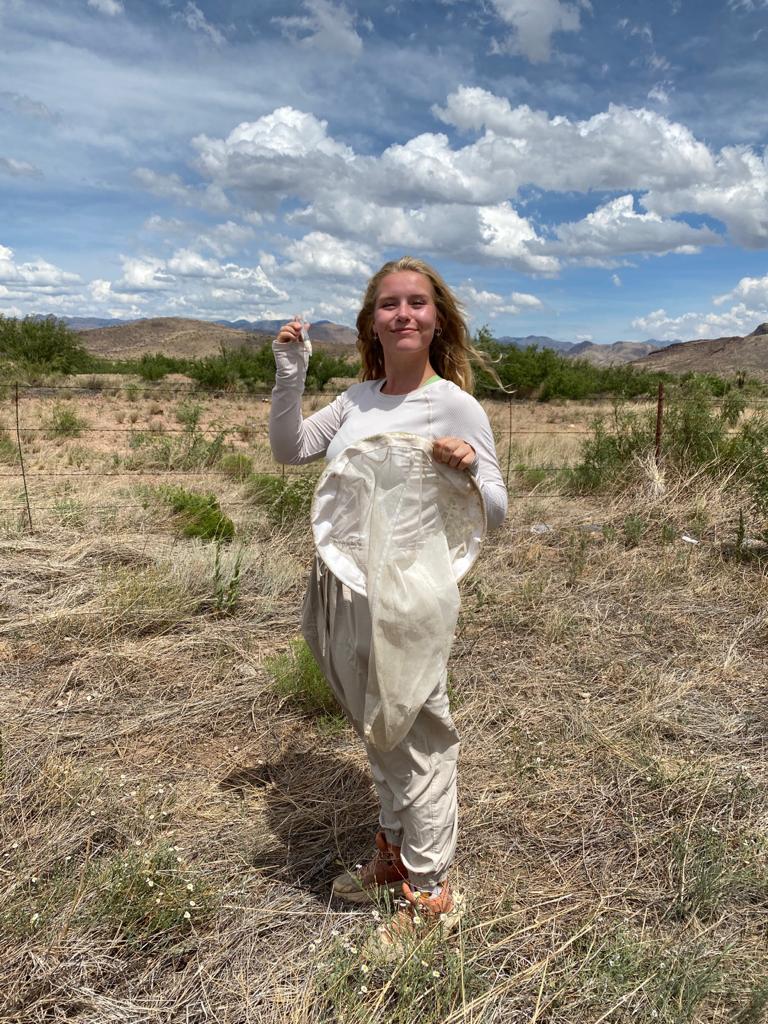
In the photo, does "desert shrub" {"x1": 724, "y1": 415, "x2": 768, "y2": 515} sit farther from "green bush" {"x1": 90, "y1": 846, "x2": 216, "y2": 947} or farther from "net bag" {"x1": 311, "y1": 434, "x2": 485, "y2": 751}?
"green bush" {"x1": 90, "y1": 846, "x2": 216, "y2": 947}

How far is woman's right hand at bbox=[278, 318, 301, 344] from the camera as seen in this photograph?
211 centimetres

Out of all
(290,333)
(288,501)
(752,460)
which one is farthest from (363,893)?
(752,460)

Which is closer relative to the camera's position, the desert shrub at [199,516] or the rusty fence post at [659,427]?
the desert shrub at [199,516]

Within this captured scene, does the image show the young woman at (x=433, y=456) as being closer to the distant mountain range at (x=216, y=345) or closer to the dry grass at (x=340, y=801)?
the dry grass at (x=340, y=801)

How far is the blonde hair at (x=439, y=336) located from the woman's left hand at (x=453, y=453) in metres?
0.45

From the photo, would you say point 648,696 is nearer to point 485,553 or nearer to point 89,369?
point 485,553

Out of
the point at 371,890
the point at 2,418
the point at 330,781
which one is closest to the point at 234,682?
the point at 330,781

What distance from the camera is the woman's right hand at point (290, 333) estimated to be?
6.91 feet

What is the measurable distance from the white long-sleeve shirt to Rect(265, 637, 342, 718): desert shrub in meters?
1.46

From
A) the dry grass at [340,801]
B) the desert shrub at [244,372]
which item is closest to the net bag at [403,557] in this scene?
the dry grass at [340,801]

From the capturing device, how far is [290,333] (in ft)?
6.93

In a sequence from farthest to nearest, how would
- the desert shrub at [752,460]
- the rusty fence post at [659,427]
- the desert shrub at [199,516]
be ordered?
1. the rusty fence post at [659,427]
2. the desert shrub at [752,460]
3. the desert shrub at [199,516]

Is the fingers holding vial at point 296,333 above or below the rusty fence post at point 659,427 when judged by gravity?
above

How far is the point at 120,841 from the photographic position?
8.16 ft
